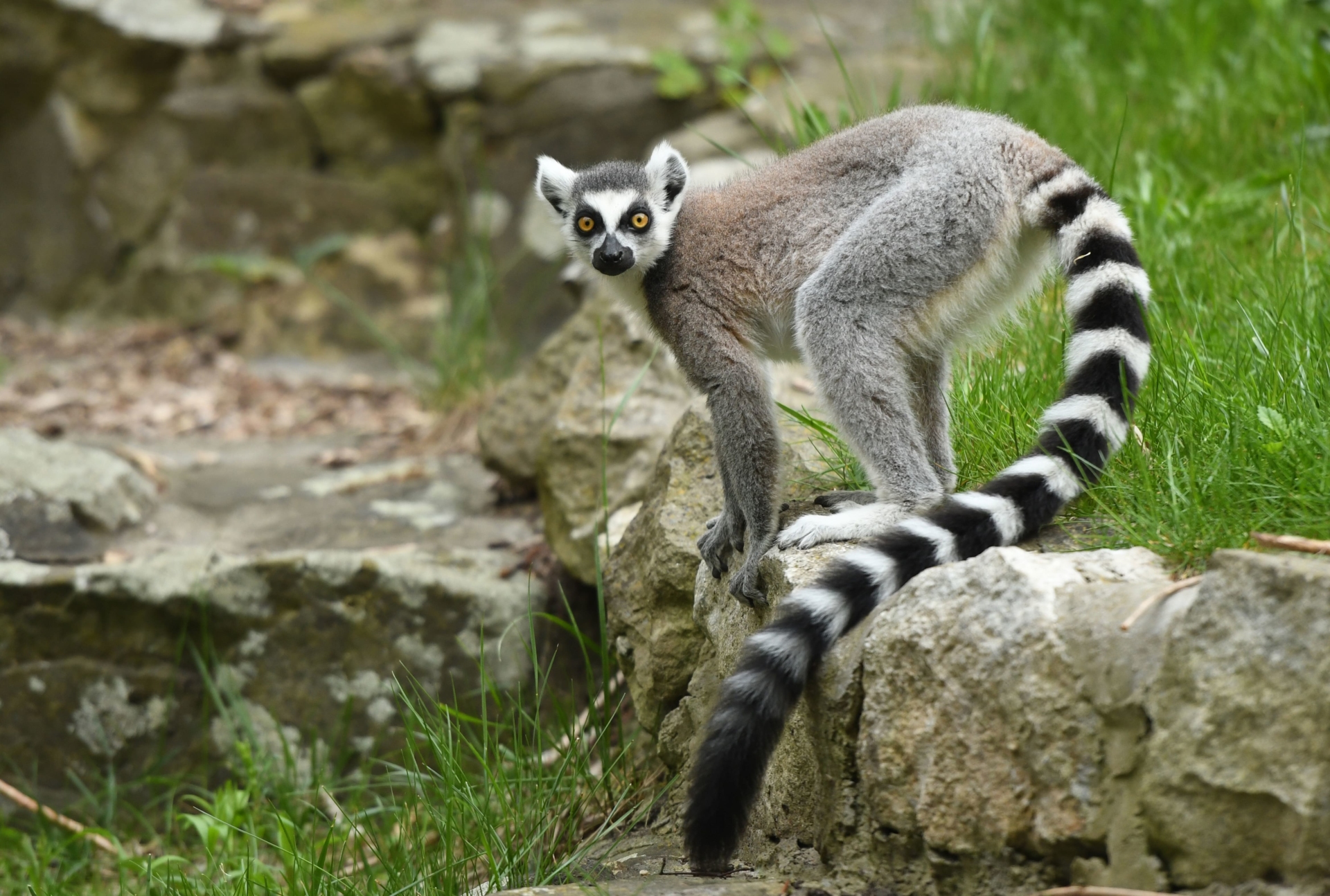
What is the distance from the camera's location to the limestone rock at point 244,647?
4566mm

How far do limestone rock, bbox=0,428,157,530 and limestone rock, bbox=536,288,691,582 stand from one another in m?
1.93

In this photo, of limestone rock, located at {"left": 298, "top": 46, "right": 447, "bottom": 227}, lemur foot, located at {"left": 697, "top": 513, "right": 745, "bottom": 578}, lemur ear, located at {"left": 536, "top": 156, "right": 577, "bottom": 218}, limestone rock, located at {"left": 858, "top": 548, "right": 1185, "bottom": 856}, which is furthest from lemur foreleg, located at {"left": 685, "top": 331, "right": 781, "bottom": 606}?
limestone rock, located at {"left": 298, "top": 46, "right": 447, "bottom": 227}

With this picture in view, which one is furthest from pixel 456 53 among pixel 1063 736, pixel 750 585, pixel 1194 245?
pixel 1063 736

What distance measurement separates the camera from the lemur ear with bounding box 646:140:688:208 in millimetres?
3738

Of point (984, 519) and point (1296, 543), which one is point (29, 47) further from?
point (1296, 543)

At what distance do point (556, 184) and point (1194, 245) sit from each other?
248 centimetres

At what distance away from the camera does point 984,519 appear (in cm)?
259

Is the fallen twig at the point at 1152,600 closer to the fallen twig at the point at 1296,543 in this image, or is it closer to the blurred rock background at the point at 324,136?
the fallen twig at the point at 1296,543

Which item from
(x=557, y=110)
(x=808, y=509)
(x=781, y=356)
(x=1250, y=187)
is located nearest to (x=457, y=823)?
(x=808, y=509)

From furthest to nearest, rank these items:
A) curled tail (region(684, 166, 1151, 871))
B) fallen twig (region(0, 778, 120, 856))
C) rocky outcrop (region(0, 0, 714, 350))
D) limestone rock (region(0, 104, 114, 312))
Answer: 1. limestone rock (region(0, 104, 114, 312))
2. rocky outcrop (region(0, 0, 714, 350))
3. fallen twig (region(0, 778, 120, 856))
4. curled tail (region(684, 166, 1151, 871))

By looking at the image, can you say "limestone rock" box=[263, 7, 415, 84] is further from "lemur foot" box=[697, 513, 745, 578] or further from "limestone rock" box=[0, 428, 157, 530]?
"lemur foot" box=[697, 513, 745, 578]

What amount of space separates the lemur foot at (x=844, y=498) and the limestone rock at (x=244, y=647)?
1.67 metres

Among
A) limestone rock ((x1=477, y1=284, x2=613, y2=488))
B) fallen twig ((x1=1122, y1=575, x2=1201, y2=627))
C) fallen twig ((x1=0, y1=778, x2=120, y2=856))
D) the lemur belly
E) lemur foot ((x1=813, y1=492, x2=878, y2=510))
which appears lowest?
fallen twig ((x1=0, y1=778, x2=120, y2=856))

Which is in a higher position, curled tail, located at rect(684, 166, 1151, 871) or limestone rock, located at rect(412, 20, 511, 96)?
limestone rock, located at rect(412, 20, 511, 96)
